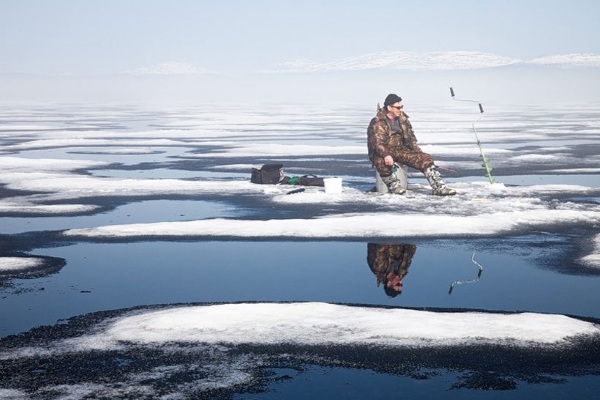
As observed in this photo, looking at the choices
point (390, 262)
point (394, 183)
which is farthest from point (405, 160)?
point (390, 262)

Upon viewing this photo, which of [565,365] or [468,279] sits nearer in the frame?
[565,365]

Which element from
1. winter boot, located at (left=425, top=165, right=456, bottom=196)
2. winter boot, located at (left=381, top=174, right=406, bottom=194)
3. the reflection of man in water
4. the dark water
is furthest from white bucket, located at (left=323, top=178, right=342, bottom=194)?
the reflection of man in water

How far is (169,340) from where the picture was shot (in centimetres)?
714

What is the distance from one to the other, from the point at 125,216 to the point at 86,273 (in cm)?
419

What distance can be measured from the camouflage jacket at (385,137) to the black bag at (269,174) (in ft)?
7.25

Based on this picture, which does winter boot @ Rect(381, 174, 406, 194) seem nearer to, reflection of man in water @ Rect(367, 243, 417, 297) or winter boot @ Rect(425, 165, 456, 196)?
winter boot @ Rect(425, 165, 456, 196)

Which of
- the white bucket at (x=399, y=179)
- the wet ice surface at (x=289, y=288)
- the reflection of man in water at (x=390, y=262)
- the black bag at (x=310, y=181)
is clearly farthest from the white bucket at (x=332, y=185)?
the reflection of man in water at (x=390, y=262)

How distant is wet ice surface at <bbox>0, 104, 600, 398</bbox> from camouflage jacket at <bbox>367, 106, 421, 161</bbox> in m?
0.73

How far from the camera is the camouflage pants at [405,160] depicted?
15.7m

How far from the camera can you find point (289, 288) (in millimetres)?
8938

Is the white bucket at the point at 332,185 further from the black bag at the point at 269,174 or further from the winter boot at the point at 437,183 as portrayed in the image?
the black bag at the point at 269,174

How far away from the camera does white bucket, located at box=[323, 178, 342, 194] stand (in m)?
16.1

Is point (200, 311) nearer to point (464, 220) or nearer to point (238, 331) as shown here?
point (238, 331)

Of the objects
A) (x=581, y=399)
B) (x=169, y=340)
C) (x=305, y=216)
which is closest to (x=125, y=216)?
(x=305, y=216)
